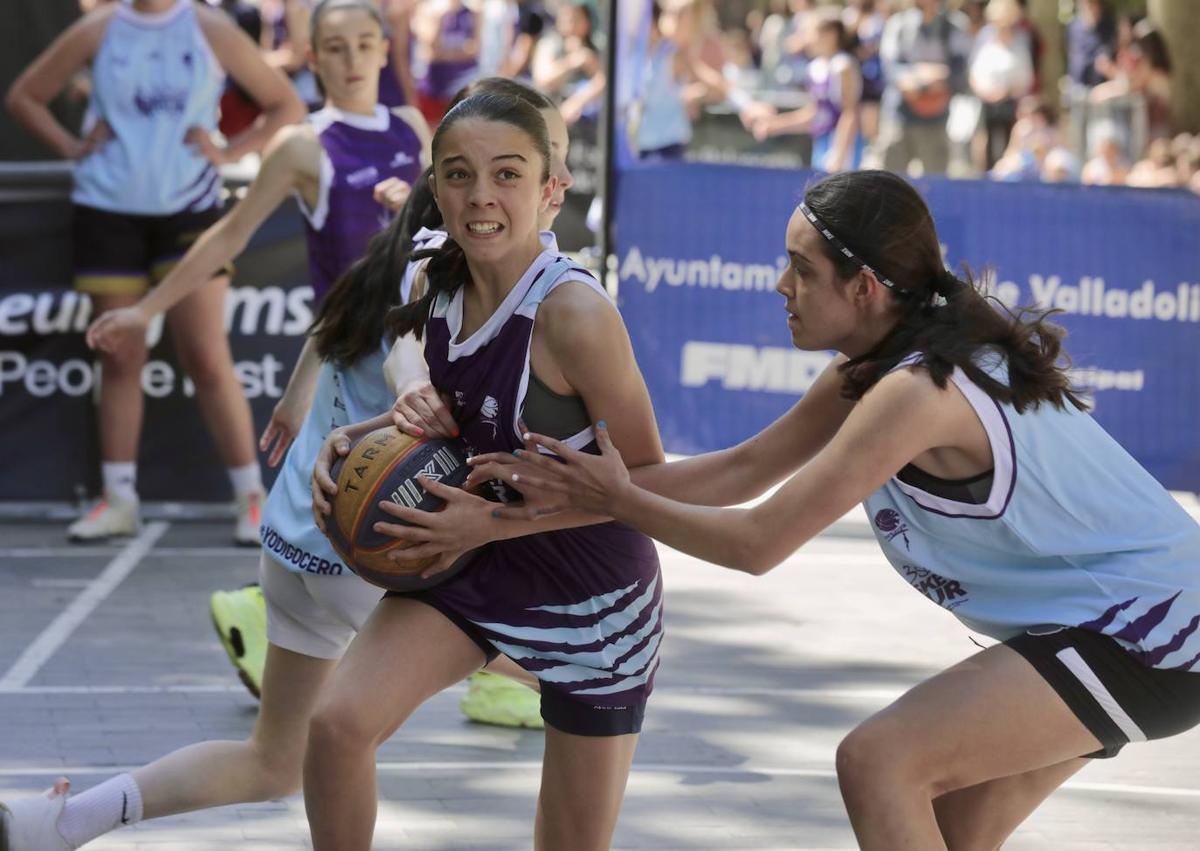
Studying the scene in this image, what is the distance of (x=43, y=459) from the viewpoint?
9156 millimetres

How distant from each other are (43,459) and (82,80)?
1.78 m

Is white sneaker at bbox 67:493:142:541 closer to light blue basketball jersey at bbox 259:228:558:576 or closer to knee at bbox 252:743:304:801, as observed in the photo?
light blue basketball jersey at bbox 259:228:558:576

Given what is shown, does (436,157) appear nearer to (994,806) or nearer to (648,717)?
(994,806)

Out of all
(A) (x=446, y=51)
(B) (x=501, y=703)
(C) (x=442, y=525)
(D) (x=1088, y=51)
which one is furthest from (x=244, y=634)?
(D) (x=1088, y=51)

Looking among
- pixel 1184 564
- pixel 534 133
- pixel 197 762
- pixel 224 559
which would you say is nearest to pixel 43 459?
pixel 224 559

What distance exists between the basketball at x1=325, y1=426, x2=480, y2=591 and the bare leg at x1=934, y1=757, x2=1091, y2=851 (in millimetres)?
1127

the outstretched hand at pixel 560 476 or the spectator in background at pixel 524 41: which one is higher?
the spectator in background at pixel 524 41

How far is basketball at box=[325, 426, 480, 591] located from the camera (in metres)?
3.80

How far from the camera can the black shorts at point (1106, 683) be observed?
362 centimetres

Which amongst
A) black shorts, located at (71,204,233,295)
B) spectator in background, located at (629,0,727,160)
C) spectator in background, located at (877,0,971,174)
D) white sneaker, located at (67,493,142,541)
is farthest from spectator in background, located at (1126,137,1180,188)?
white sneaker, located at (67,493,142,541)

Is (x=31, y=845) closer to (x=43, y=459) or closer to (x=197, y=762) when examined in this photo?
(x=197, y=762)

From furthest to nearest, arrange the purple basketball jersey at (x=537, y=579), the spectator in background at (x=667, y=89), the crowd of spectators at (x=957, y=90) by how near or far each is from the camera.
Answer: the crowd of spectators at (x=957, y=90) < the spectator in background at (x=667, y=89) < the purple basketball jersey at (x=537, y=579)

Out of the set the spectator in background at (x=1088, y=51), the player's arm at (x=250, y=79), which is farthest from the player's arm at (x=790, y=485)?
the spectator in background at (x=1088, y=51)

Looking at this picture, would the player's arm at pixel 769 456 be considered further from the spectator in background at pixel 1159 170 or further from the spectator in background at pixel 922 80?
the spectator in background at pixel 922 80
